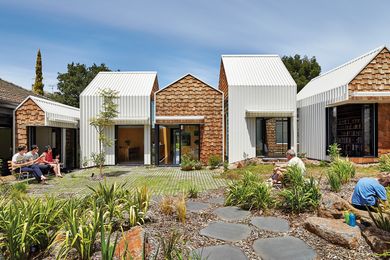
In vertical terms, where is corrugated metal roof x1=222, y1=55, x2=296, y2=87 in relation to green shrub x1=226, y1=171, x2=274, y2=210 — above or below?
above

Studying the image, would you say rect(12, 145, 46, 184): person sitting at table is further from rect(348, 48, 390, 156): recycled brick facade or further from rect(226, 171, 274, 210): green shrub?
rect(348, 48, 390, 156): recycled brick facade

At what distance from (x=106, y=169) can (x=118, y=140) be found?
2004 mm

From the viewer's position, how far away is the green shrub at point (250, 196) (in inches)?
220

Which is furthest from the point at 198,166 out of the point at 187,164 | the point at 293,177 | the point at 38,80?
the point at 38,80

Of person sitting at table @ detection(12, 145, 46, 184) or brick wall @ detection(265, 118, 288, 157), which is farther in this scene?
brick wall @ detection(265, 118, 288, 157)

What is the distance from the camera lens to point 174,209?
17.1 ft

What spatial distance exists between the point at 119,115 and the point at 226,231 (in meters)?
12.2

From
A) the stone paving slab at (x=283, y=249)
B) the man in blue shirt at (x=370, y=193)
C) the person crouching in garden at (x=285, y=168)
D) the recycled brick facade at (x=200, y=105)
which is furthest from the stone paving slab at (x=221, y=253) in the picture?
the recycled brick facade at (x=200, y=105)

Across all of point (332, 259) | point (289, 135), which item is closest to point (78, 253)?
point (332, 259)

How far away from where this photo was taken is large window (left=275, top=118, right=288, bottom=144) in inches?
612

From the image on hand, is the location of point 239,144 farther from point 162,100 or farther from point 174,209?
point 174,209

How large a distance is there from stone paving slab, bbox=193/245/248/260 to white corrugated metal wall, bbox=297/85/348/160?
1048 cm

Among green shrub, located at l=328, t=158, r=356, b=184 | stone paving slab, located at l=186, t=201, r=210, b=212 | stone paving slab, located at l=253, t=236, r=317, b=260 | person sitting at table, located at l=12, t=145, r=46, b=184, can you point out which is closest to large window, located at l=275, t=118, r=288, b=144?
green shrub, located at l=328, t=158, r=356, b=184

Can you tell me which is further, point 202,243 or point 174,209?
point 174,209
